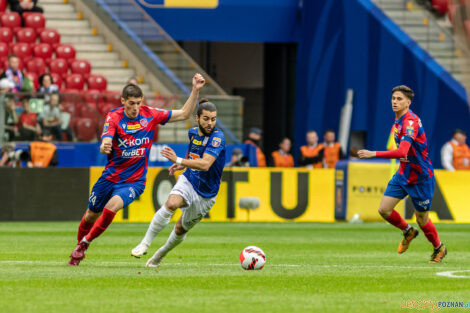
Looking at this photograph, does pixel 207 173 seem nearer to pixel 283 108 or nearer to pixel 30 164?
pixel 30 164

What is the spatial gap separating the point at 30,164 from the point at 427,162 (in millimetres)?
12166

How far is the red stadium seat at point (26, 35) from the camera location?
28161 millimetres

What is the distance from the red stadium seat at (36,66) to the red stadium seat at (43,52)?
1.26ft

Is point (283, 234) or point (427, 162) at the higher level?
point (427, 162)

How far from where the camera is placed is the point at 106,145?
10.8 m

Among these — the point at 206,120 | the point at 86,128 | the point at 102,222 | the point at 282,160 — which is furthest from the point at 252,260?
the point at 282,160

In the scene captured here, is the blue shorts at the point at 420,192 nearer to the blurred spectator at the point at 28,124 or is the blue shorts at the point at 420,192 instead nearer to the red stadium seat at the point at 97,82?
the blurred spectator at the point at 28,124

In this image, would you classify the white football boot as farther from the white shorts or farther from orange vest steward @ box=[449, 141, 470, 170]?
orange vest steward @ box=[449, 141, 470, 170]

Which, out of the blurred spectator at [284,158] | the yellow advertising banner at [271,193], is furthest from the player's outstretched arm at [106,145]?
the blurred spectator at [284,158]

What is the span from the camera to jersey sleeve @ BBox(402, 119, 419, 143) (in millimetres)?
12141

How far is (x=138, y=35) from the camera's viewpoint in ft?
94.6

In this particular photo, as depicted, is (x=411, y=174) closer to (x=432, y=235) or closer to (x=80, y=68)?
(x=432, y=235)

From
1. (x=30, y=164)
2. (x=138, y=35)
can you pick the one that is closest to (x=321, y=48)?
(x=138, y=35)

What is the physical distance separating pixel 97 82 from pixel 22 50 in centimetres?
227
